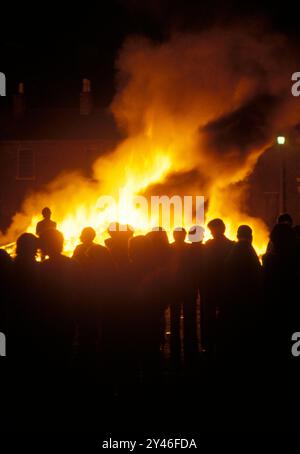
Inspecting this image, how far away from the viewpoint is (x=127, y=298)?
23.7 ft

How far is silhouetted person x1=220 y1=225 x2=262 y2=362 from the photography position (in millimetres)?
7578

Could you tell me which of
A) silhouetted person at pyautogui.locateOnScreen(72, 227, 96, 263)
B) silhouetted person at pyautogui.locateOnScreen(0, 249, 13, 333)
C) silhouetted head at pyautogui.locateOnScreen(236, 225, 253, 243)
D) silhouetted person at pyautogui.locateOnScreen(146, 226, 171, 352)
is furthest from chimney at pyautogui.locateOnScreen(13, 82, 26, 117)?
silhouetted head at pyautogui.locateOnScreen(236, 225, 253, 243)

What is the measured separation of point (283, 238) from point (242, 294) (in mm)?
839

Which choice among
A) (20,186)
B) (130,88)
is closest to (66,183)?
(20,186)

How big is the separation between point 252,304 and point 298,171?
96.1 feet

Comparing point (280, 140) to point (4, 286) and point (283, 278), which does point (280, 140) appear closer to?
point (283, 278)

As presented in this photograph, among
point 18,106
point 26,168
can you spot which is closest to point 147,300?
point 26,168

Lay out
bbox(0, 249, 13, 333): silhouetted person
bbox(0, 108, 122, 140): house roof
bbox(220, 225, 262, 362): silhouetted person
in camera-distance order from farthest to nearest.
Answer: bbox(0, 108, 122, 140): house roof, bbox(220, 225, 262, 362): silhouetted person, bbox(0, 249, 13, 333): silhouetted person

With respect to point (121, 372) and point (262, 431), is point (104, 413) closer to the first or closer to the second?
point (121, 372)

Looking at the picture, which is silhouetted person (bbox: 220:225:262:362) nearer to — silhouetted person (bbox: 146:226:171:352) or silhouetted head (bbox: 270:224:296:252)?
silhouetted head (bbox: 270:224:296:252)

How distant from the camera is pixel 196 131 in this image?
58.8 ft

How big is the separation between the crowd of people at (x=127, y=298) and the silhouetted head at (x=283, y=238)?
0.04 ft

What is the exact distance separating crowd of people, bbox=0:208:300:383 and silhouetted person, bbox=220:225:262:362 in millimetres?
12

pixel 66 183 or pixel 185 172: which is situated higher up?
pixel 66 183
